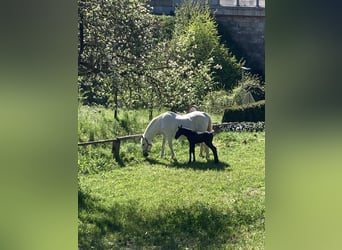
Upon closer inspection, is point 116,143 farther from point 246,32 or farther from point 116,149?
point 246,32

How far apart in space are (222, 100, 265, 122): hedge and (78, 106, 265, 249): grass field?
0.67 feet

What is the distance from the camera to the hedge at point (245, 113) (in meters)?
6.74

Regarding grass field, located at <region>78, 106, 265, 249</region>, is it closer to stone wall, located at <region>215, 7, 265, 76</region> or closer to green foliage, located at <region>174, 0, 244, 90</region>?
green foliage, located at <region>174, 0, 244, 90</region>

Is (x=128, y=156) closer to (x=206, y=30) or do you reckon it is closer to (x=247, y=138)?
(x=247, y=138)

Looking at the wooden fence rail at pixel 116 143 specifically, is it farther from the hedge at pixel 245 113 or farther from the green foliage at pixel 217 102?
the hedge at pixel 245 113

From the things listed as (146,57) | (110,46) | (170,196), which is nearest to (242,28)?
(146,57)

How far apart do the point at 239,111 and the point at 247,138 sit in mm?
367

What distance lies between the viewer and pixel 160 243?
4.79 meters

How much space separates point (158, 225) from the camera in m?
5.10

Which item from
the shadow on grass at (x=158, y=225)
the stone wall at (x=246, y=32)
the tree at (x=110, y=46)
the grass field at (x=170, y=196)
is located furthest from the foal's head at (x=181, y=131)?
the stone wall at (x=246, y=32)

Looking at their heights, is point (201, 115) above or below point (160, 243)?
above
